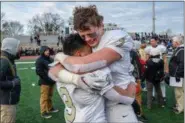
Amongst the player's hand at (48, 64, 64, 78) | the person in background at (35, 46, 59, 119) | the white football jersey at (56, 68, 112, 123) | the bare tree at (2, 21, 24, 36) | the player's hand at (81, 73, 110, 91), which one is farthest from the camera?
the bare tree at (2, 21, 24, 36)

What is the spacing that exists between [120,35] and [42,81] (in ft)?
17.6

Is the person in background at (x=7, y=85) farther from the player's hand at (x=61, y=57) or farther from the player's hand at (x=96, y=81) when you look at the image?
the player's hand at (x=96, y=81)

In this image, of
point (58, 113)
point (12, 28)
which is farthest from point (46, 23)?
point (58, 113)

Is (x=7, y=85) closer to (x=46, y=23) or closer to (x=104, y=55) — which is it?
(x=104, y=55)

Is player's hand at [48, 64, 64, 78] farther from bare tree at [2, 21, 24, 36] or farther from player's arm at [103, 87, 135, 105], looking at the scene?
bare tree at [2, 21, 24, 36]

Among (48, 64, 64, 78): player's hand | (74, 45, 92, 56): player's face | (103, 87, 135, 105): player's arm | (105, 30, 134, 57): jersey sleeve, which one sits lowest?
(103, 87, 135, 105): player's arm

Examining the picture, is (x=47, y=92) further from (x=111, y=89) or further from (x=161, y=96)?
(x=111, y=89)

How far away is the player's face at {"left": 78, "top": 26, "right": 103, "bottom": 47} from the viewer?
7.13ft

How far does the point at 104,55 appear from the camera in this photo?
2123 mm

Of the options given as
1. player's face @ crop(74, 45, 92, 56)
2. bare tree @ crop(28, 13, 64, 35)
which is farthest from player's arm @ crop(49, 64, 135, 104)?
bare tree @ crop(28, 13, 64, 35)

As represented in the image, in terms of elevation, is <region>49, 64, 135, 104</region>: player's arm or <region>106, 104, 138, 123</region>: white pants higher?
<region>49, 64, 135, 104</region>: player's arm

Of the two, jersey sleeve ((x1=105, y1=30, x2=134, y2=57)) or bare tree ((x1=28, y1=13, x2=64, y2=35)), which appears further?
bare tree ((x1=28, y1=13, x2=64, y2=35))

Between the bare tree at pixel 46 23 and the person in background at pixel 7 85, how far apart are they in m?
48.6

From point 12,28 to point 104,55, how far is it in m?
44.3
